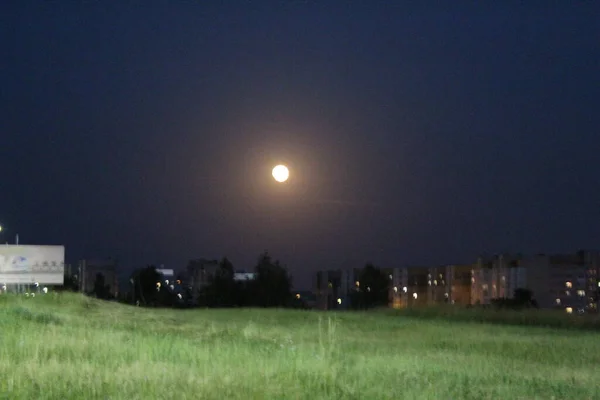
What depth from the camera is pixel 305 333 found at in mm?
21016

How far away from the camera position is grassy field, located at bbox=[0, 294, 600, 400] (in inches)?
373

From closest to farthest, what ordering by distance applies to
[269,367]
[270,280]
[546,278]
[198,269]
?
[269,367]
[270,280]
[546,278]
[198,269]

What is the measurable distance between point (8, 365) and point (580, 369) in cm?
895

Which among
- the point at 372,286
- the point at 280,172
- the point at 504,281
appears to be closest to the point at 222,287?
the point at 372,286

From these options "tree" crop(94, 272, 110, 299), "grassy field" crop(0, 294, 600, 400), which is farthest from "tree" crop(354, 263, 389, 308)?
"grassy field" crop(0, 294, 600, 400)

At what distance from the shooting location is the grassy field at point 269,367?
31.1 ft

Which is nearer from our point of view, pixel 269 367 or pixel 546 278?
pixel 269 367

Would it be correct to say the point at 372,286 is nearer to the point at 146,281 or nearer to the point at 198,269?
the point at 146,281

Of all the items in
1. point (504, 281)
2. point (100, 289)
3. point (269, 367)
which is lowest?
point (269, 367)

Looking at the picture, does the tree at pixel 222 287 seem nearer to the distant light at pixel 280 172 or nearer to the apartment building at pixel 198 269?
the apartment building at pixel 198 269

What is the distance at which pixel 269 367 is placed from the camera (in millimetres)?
11227

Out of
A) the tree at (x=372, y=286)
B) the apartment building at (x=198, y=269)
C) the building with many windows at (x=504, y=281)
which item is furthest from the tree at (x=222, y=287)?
the apartment building at (x=198, y=269)

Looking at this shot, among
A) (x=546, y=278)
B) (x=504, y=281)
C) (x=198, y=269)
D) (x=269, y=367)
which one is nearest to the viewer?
(x=269, y=367)

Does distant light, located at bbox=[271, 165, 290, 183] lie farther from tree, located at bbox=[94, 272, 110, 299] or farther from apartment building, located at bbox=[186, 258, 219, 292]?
apartment building, located at bbox=[186, 258, 219, 292]
